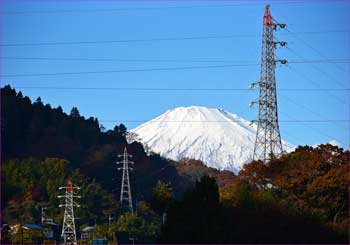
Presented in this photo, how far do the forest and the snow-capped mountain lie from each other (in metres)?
71.1

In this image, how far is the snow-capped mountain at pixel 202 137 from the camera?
150875 mm

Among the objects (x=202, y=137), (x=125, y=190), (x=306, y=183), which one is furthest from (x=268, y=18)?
(x=202, y=137)

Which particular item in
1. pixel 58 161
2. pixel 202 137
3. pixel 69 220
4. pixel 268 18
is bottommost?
pixel 69 220

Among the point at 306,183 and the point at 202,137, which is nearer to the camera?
the point at 306,183

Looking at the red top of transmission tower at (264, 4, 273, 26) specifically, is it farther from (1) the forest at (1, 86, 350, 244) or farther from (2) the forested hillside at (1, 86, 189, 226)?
(2) the forested hillside at (1, 86, 189, 226)

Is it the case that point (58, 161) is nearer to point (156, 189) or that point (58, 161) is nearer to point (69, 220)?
point (69, 220)

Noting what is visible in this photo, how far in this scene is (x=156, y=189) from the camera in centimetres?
3891

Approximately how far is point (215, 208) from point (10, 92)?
124ft

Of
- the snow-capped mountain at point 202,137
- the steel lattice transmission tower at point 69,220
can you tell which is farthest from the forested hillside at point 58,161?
the snow-capped mountain at point 202,137

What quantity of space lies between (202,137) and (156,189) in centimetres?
12691

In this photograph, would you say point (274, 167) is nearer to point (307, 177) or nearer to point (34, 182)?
point (307, 177)

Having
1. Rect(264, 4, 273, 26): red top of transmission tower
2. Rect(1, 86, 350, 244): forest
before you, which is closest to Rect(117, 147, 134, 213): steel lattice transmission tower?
Rect(1, 86, 350, 244): forest

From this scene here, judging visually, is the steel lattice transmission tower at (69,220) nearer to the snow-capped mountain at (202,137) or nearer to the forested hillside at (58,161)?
the forested hillside at (58,161)

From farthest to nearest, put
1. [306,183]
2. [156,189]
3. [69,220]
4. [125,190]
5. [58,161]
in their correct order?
[125,190] < [58,161] < [69,220] < [156,189] < [306,183]
